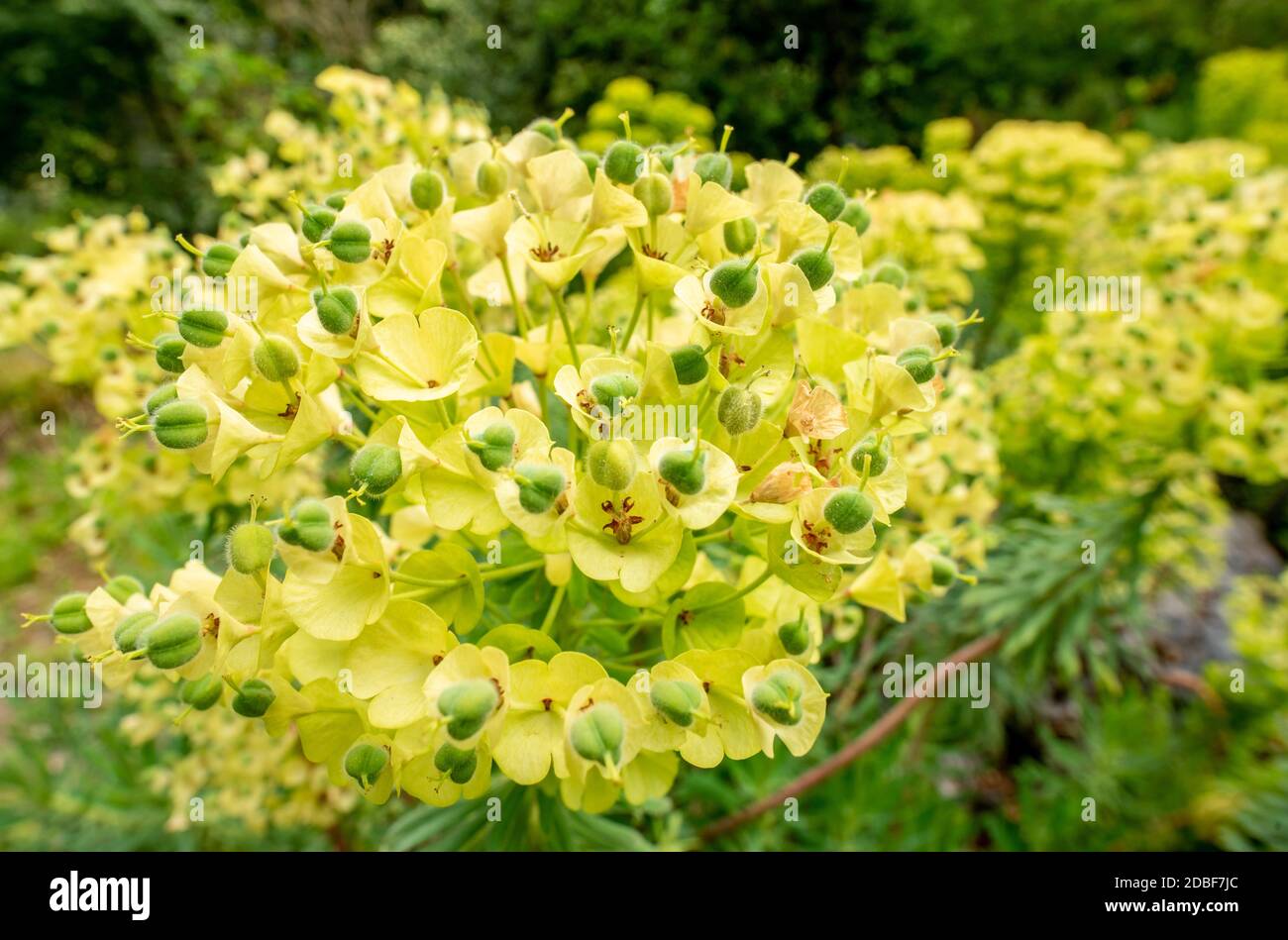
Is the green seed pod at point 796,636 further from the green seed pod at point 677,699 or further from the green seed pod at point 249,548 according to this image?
the green seed pod at point 249,548

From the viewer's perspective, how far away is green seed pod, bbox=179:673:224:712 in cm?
74

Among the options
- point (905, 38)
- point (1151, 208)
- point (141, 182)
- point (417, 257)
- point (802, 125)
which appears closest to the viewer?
point (417, 257)

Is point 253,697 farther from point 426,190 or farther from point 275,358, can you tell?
point 426,190

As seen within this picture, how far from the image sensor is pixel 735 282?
72cm

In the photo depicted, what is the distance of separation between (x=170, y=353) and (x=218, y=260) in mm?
118

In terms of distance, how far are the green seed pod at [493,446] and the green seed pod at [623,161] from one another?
307 millimetres

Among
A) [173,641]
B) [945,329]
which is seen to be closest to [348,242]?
[173,641]

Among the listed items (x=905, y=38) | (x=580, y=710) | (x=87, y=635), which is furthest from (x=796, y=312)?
(x=905, y=38)

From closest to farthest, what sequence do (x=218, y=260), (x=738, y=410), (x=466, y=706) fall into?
(x=466, y=706) → (x=738, y=410) → (x=218, y=260)

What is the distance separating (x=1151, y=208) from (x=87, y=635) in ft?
10.7

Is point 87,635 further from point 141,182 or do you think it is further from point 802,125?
point 141,182

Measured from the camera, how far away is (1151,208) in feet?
8.98

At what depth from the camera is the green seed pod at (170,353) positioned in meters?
0.80
